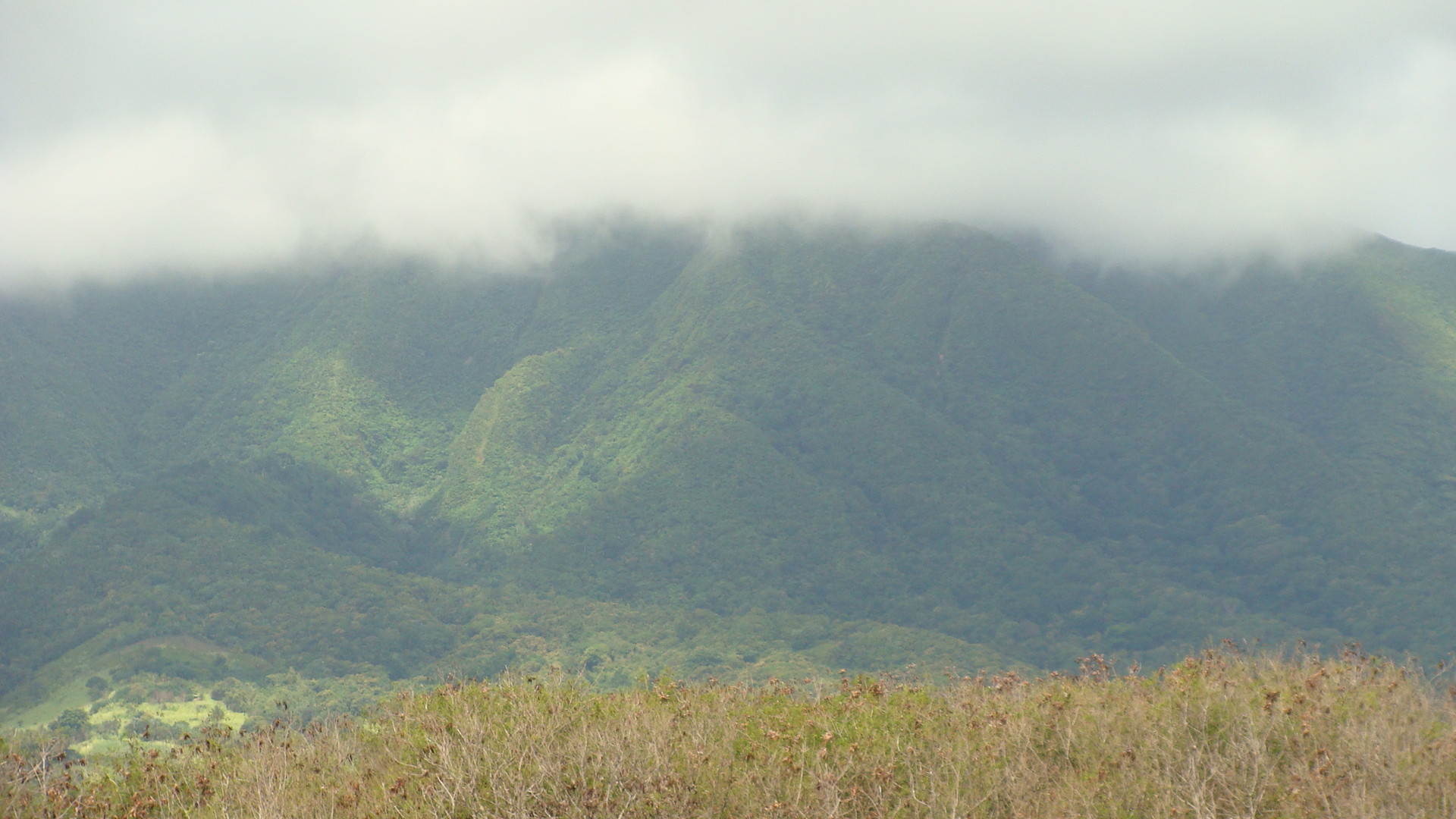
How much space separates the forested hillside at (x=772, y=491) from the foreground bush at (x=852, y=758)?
101m

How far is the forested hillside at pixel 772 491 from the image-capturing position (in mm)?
129125

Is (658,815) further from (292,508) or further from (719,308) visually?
(719,308)

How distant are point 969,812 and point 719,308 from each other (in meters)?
180

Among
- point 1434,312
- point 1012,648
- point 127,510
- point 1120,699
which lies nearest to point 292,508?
point 127,510

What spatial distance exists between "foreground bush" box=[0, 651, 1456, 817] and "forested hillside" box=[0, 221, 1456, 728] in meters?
101

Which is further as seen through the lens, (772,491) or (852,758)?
(772,491)

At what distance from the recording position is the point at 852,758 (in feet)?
50.0

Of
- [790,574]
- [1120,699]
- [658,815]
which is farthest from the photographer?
[790,574]

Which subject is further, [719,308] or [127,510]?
[719,308]

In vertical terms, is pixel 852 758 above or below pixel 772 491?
above

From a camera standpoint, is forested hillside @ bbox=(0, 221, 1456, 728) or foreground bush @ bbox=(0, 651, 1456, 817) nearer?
foreground bush @ bbox=(0, 651, 1456, 817)

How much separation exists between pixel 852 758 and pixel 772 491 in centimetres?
14554

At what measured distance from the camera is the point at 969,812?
1441 cm

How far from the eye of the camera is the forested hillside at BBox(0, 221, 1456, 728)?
424 ft
